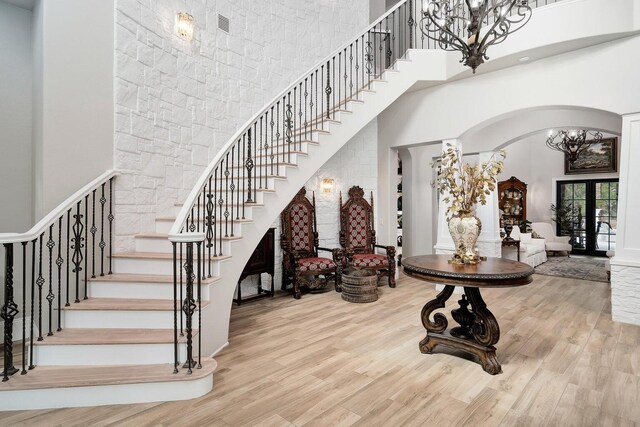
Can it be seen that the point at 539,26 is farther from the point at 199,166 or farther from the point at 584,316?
the point at 199,166

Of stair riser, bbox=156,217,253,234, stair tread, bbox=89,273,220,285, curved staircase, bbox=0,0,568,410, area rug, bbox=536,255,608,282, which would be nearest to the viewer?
curved staircase, bbox=0,0,568,410

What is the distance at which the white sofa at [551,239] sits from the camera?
959cm

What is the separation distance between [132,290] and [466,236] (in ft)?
9.98

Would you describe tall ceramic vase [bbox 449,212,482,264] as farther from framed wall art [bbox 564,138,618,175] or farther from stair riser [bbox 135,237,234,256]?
framed wall art [bbox 564,138,618,175]

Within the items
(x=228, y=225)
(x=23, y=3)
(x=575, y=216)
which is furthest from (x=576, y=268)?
(x=23, y=3)

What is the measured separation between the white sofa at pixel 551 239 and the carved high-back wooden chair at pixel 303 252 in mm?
7594

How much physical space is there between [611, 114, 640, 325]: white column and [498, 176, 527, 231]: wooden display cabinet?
7171 millimetres

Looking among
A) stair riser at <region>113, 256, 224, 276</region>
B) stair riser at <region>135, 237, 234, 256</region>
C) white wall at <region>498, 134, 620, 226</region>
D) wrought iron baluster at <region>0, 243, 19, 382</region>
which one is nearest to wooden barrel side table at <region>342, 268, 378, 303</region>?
stair riser at <region>113, 256, 224, 276</region>

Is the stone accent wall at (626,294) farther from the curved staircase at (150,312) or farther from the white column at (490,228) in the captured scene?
the curved staircase at (150,312)

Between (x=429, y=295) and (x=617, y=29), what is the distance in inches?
159

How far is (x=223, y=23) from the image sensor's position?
473 centimetres

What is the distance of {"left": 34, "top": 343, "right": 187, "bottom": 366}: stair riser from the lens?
2406 mm

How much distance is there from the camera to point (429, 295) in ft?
16.8

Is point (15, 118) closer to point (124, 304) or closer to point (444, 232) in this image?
point (124, 304)
